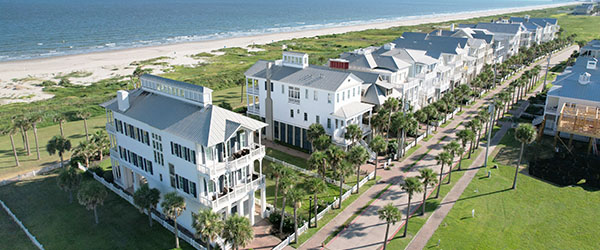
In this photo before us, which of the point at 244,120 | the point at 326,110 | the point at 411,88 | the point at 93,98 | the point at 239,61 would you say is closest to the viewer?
the point at 244,120

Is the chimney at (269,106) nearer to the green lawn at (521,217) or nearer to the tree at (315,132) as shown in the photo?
the tree at (315,132)

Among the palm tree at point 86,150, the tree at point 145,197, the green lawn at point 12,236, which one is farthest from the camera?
the palm tree at point 86,150

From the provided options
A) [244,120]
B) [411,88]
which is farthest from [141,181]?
[411,88]

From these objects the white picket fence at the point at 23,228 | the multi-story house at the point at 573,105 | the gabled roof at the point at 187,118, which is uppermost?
the gabled roof at the point at 187,118

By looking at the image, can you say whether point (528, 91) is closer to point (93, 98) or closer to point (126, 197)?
point (126, 197)

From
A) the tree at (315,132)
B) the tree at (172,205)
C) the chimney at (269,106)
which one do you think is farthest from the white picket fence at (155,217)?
the chimney at (269,106)

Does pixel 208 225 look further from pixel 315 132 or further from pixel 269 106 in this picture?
pixel 269 106
